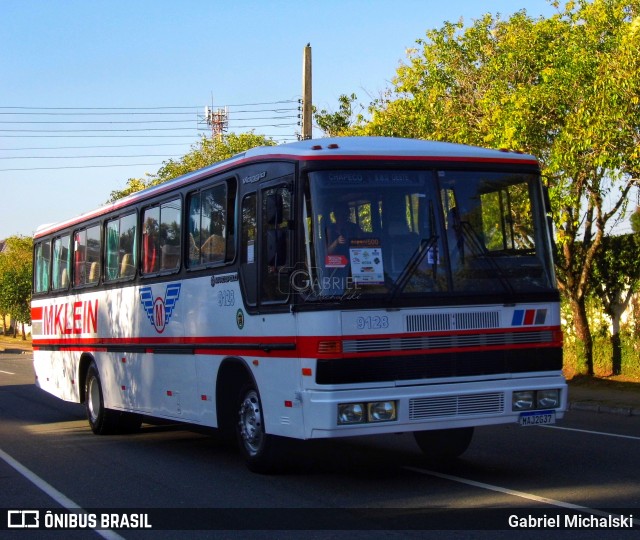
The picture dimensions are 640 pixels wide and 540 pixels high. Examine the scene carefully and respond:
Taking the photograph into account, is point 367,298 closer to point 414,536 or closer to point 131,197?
point 414,536

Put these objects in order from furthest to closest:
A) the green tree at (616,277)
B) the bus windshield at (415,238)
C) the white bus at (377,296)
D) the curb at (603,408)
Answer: the green tree at (616,277) < the curb at (603,408) < the bus windshield at (415,238) < the white bus at (377,296)

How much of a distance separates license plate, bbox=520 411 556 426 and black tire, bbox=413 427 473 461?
142 centimetres

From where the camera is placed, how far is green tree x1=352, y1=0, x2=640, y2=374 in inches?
688

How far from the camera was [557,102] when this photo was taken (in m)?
18.9

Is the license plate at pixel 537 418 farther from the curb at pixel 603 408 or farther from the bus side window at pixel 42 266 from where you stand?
the bus side window at pixel 42 266

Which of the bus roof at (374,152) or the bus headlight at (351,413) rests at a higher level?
the bus roof at (374,152)

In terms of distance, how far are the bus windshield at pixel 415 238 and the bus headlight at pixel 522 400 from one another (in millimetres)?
930

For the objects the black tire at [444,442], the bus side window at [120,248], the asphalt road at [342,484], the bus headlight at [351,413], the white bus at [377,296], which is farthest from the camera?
the bus side window at [120,248]

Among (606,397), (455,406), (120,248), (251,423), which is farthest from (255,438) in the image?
(606,397)

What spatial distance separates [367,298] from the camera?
911 cm

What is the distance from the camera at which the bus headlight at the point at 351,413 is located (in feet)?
29.3

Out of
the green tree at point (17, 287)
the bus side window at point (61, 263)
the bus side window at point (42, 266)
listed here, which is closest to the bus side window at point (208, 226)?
the bus side window at point (61, 263)

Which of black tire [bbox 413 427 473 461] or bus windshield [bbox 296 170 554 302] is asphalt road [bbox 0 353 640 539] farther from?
bus windshield [bbox 296 170 554 302]

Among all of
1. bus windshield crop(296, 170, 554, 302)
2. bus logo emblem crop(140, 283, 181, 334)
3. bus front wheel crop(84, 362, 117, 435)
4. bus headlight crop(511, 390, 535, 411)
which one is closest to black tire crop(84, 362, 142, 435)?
bus front wheel crop(84, 362, 117, 435)
